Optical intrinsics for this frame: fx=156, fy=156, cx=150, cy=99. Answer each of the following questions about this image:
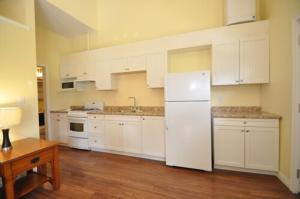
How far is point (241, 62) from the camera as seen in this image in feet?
8.59

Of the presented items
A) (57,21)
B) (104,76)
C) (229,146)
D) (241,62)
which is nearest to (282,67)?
(241,62)

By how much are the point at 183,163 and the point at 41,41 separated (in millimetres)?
4443

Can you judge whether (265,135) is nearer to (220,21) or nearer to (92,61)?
(220,21)

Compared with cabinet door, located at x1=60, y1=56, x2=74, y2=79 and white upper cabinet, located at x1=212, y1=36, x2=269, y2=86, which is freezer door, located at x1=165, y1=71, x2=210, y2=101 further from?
cabinet door, located at x1=60, y1=56, x2=74, y2=79

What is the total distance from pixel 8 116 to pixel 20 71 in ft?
2.95

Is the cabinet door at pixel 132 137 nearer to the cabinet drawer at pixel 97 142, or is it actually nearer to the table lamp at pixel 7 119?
the cabinet drawer at pixel 97 142

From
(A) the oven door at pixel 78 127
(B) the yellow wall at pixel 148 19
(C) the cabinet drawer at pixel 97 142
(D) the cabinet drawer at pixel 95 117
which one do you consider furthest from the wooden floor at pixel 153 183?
(B) the yellow wall at pixel 148 19

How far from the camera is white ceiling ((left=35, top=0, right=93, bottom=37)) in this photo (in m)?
3.07

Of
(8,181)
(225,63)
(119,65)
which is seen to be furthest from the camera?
(119,65)

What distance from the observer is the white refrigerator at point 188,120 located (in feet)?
8.27

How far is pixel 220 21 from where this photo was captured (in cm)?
305

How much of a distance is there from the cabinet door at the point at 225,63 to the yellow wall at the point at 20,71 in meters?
3.05

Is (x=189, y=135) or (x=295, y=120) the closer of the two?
(x=295, y=120)

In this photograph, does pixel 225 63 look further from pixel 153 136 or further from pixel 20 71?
pixel 20 71
